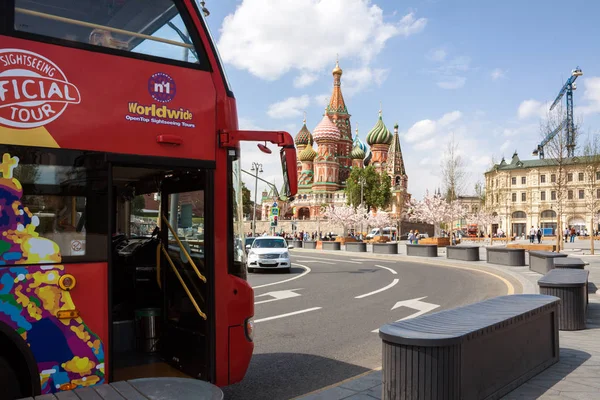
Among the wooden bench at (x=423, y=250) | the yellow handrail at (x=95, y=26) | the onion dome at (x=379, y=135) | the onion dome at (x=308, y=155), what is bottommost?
the wooden bench at (x=423, y=250)

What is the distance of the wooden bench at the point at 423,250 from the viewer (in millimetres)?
28203

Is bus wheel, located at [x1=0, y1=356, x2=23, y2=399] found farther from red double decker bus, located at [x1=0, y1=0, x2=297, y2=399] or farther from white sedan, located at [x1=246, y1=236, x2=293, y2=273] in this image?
white sedan, located at [x1=246, y1=236, x2=293, y2=273]

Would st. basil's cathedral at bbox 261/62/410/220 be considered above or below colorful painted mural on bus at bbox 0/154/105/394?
above

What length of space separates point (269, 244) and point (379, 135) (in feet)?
273

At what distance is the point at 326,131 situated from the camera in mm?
97250

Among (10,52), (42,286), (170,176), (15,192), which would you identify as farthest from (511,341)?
(10,52)

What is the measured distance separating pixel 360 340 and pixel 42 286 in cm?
543

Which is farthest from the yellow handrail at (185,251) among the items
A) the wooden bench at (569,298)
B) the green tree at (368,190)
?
the green tree at (368,190)

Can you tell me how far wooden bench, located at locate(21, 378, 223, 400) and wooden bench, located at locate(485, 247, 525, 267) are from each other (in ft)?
66.1

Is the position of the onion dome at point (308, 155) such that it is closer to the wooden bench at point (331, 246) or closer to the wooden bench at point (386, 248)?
the wooden bench at point (331, 246)

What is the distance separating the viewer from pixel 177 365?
16.3 feet

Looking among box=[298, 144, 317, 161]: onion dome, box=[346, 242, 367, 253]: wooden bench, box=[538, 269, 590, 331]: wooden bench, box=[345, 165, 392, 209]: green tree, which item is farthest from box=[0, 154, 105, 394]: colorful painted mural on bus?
box=[298, 144, 317, 161]: onion dome

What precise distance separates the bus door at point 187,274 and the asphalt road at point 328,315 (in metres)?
0.87

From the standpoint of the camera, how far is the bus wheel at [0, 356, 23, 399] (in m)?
3.47
